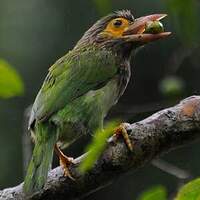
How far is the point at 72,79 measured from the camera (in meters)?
4.04

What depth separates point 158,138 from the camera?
3.33 metres

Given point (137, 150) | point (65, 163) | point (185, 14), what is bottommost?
point (65, 163)

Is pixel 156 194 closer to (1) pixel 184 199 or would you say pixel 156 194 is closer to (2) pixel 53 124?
(1) pixel 184 199

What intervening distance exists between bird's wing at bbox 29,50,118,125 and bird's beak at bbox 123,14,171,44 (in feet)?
0.47

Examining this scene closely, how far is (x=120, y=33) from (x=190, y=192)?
1904mm

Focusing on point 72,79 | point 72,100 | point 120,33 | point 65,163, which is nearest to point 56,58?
point 120,33

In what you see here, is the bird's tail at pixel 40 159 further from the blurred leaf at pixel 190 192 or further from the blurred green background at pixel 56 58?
the blurred green background at pixel 56 58

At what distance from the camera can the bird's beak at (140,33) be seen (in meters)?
4.11

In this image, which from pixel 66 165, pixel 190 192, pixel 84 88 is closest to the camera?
pixel 190 192

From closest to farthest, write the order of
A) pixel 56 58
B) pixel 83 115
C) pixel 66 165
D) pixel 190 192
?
pixel 190 192
pixel 66 165
pixel 83 115
pixel 56 58

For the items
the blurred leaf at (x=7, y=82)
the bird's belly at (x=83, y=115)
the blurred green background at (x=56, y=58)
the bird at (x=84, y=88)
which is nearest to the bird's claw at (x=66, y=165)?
the bird at (x=84, y=88)

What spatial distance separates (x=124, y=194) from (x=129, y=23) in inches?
123

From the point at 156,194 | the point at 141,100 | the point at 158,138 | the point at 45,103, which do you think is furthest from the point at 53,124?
the point at 141,100

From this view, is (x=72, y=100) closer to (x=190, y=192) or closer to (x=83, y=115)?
(x=83, y=115)
